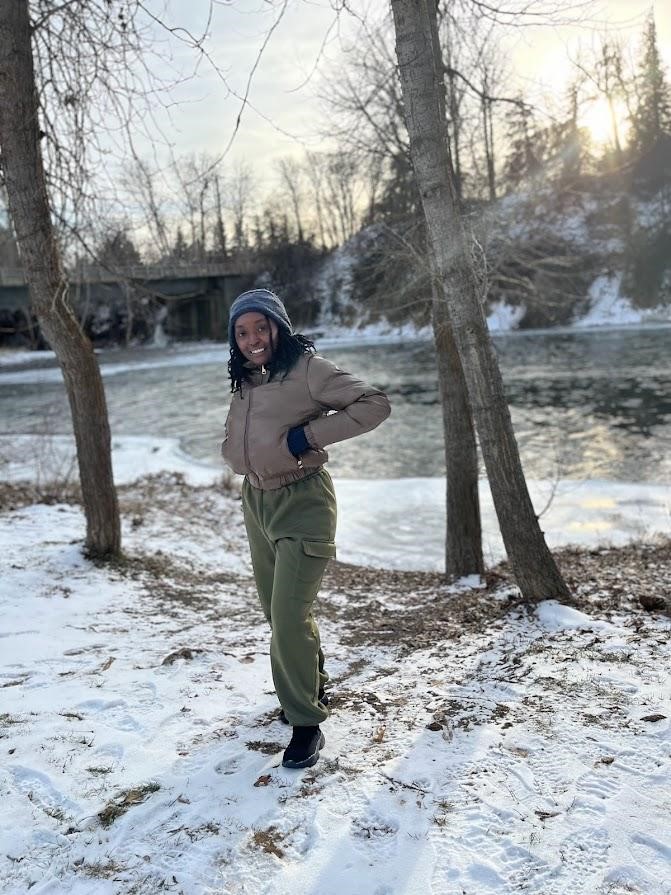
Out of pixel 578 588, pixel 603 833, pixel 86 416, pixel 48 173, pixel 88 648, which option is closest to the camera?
pixel 603 833

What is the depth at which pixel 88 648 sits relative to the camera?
4.58 metres

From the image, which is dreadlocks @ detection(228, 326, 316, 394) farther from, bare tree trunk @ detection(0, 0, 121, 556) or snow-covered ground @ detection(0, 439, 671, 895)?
bare tree trunk @ detection(0, 0, 121, 556)

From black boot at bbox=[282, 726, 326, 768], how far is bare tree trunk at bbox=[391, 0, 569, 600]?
246cm

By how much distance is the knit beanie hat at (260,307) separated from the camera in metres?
3.06

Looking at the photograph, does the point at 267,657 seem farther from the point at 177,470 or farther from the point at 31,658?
the point at 177,470

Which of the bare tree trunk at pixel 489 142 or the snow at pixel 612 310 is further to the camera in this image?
the snow at pixel 612 310

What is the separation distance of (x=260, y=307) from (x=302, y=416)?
0.53 metres

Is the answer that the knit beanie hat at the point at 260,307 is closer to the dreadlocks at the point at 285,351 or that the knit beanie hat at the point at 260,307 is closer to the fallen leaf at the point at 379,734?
the dreadlocks at the point at 285,351

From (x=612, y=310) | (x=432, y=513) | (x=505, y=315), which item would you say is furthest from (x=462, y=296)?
(x=612, y=310)

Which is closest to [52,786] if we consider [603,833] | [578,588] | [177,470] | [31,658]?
[31,658]

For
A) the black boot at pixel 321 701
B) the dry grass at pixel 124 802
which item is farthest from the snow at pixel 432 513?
the dry grass at pixel 124 802

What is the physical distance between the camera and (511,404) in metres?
19.1

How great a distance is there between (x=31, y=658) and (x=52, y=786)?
161 cm

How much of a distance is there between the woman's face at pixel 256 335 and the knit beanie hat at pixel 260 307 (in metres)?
0.02
